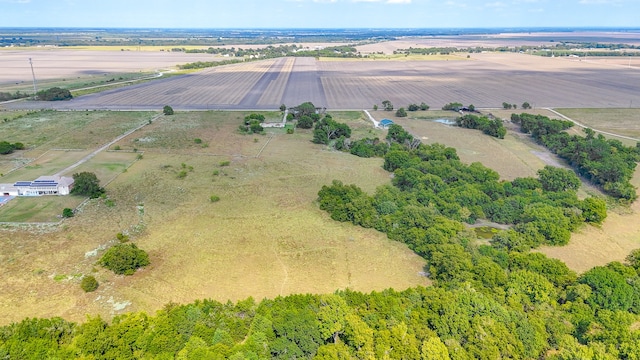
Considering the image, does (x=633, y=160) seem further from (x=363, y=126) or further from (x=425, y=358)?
(x=425, y=358)

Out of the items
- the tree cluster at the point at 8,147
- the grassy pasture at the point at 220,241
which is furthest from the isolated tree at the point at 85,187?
the tree cluster at the point at 8,147

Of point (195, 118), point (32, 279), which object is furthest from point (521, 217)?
point (195, 118)

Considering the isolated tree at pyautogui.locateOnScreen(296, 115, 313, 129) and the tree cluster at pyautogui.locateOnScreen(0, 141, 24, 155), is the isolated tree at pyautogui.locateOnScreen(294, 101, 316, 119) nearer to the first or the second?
the isolated tree at pyautogui.locateOnScreen(296, 115, 313, 129)

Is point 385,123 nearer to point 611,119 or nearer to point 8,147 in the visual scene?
point 611,119

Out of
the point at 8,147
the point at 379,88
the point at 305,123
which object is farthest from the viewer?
the point at 379,88

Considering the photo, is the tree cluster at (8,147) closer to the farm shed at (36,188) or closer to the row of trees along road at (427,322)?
the farm shed at (36,188)

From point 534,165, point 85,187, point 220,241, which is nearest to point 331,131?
point 534,165
